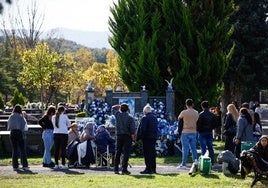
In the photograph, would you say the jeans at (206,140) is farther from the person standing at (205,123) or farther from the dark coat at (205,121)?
the dark coat at (205,121)

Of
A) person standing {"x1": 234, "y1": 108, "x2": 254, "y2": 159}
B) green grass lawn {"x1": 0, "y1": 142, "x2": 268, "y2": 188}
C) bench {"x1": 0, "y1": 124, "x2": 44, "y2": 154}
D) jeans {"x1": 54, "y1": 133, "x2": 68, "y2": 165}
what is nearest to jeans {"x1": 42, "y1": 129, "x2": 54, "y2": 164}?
jeans {"x1": 54, "y1": 133, "x2": 68, "y2": 165}

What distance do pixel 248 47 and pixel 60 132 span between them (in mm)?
17947

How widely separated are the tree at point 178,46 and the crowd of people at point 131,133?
7.56 m

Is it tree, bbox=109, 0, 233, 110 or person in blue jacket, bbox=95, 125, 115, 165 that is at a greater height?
tree, bbox=109, 0, 233, 110

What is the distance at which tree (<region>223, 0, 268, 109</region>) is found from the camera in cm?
3145

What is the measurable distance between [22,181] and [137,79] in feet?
41.4

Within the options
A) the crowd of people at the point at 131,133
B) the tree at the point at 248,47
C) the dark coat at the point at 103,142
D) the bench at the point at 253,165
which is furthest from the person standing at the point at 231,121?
the tree at the point at 248,47

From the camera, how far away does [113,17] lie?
26969 millimetres

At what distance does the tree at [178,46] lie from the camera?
25078 mm

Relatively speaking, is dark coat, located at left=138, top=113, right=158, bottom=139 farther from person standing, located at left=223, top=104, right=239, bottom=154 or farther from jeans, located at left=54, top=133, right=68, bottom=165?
person standing, located at left=223, top=104, right=239, bottom=154

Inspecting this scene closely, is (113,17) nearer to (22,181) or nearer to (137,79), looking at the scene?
(137,79)

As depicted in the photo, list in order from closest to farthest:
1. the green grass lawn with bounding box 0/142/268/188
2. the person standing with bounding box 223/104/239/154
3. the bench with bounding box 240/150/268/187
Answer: the green grass lawn with bounding box 0/142/268/188
the bench with bounding box 240/150/268/187
the person standing with bounding box 223/104/239/154

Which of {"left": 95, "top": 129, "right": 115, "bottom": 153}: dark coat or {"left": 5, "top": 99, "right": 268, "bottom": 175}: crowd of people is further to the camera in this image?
{"left": 95, "top": 129, "right": 115, "bottom": 153}: dark coat

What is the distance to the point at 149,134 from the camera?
15.3m
